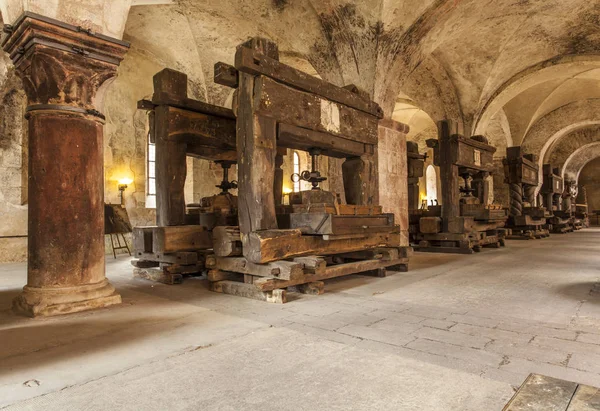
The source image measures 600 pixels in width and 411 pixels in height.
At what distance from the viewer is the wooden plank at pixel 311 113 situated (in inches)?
183

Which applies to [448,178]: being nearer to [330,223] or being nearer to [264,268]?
[330,223]

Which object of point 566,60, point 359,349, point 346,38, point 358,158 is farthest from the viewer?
point 566,60

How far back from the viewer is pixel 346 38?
873 cm

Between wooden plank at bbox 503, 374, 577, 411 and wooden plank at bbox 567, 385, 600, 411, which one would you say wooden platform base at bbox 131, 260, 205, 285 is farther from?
wooden plank at bbox 567, 385, 600, 411

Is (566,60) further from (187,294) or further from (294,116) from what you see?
(187,294)

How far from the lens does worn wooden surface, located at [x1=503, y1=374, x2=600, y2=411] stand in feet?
5.94

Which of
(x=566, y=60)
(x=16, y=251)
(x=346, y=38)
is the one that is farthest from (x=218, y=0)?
(x=566, y=60)

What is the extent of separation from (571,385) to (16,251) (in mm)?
10691

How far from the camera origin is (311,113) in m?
5.28

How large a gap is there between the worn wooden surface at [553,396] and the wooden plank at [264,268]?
99.5 inches

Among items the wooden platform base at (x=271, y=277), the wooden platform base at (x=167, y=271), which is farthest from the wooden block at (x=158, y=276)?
the wooden platform base at (x=271, y=277)

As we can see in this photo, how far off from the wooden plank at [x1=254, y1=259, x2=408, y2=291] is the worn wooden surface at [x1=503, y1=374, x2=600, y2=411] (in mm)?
2614

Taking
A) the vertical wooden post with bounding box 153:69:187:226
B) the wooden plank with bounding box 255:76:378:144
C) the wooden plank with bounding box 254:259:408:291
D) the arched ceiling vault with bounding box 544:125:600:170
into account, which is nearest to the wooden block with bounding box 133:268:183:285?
the vertical wooden post with bounding box 153:69:187:226

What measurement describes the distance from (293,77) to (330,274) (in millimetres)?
2521
